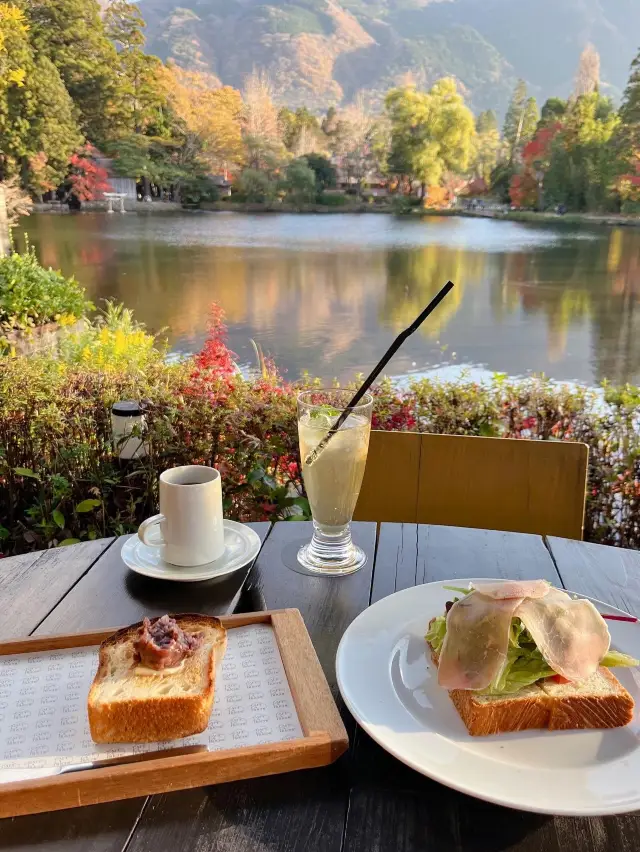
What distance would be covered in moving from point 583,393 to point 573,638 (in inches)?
62.7

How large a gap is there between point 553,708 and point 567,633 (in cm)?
6

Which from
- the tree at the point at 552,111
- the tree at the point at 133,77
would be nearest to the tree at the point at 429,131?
the tree at the point at 552,111

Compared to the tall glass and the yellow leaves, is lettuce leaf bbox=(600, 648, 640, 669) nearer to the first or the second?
the tall glass

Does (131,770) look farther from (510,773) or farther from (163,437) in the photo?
(163,437)

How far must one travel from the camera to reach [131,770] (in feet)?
1.47

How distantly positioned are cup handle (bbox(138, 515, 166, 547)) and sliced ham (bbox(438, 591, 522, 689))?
426mm

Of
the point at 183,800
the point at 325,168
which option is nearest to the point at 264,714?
the point at 183,800

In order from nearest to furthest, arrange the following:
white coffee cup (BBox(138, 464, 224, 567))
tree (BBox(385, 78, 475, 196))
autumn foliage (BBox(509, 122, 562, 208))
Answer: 1. white coffee cup (BBox(138, 464, 224, 567))
2. autumn foliage (BBox(509, 122, 562, 208))
3. tree (BBox(385, 78, 475, 196))

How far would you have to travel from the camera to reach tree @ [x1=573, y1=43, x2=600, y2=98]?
5.31 metres

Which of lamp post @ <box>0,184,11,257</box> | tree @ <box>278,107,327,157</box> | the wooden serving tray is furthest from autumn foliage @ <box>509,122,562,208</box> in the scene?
the wooden serving tray

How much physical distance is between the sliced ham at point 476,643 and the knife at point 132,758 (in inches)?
7.7

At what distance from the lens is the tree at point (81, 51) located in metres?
4.58

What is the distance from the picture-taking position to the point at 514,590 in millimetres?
538

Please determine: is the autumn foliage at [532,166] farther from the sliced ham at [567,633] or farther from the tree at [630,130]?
the sliced ham at [567,633]
